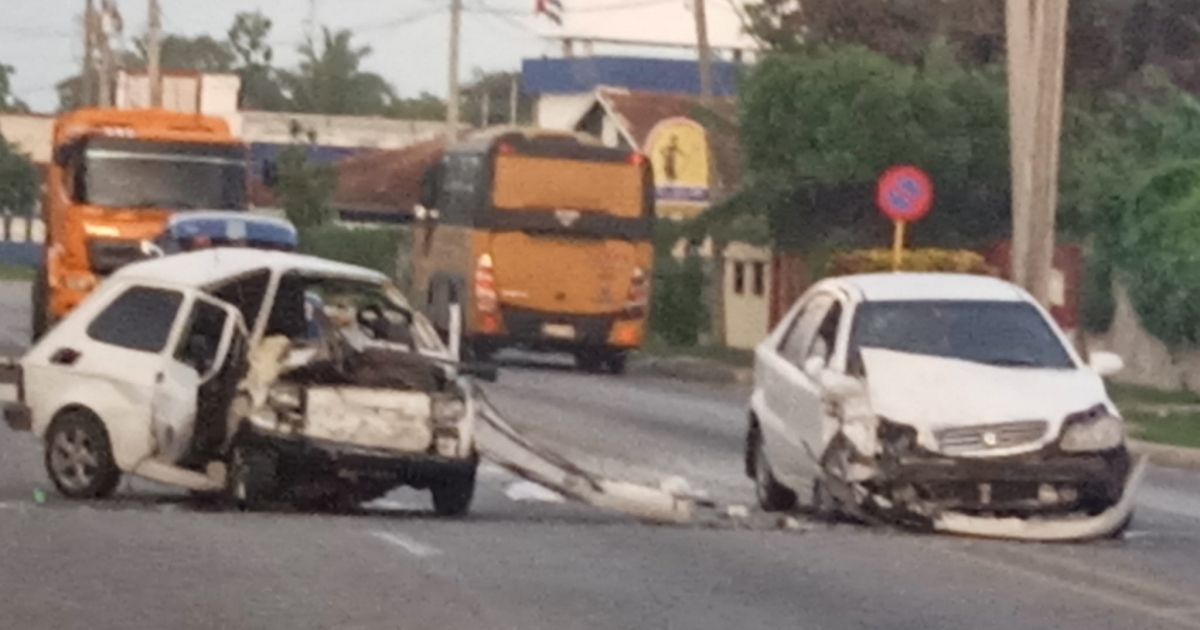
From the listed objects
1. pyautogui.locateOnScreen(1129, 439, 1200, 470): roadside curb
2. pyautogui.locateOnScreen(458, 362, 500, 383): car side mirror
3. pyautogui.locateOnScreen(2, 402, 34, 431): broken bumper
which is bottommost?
pyautogui.locateOnScreen(1129, 439, 1200, 470): roadside curb

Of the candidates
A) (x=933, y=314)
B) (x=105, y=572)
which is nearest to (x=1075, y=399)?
(x=933, y=314)

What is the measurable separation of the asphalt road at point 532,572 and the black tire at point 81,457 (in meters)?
0.16

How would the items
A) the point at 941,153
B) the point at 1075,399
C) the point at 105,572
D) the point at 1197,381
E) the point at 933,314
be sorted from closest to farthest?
the point at 105,572 < the point at 1075,399 < the point at 933,314 < the point at 1197,381 < the point at 941,153

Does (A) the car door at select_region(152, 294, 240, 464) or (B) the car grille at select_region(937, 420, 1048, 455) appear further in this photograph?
(A) the car door at select_region(152, 294, 240, 464)

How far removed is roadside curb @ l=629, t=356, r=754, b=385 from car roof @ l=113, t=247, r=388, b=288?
71.8ft

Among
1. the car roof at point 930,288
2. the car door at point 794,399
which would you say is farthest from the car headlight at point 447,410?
the car roof at point 930,288

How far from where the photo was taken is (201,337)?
727 inches

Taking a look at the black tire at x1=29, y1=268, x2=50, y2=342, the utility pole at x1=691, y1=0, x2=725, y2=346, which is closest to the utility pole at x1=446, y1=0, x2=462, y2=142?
the utility pole at x1=691, y1=0, x2=725, y2=346

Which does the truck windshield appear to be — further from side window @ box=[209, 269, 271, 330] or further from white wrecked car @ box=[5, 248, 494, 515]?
side window @ box=[209, 269, 271, 330]

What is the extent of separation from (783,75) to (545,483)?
27978mm

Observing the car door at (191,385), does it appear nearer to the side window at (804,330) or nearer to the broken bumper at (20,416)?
the broken bumper at (20,416)

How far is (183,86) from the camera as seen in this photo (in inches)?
4306

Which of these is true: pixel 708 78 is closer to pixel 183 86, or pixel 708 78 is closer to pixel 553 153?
pixel 553 153

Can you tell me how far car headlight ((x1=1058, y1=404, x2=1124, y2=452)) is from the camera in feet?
56.3
